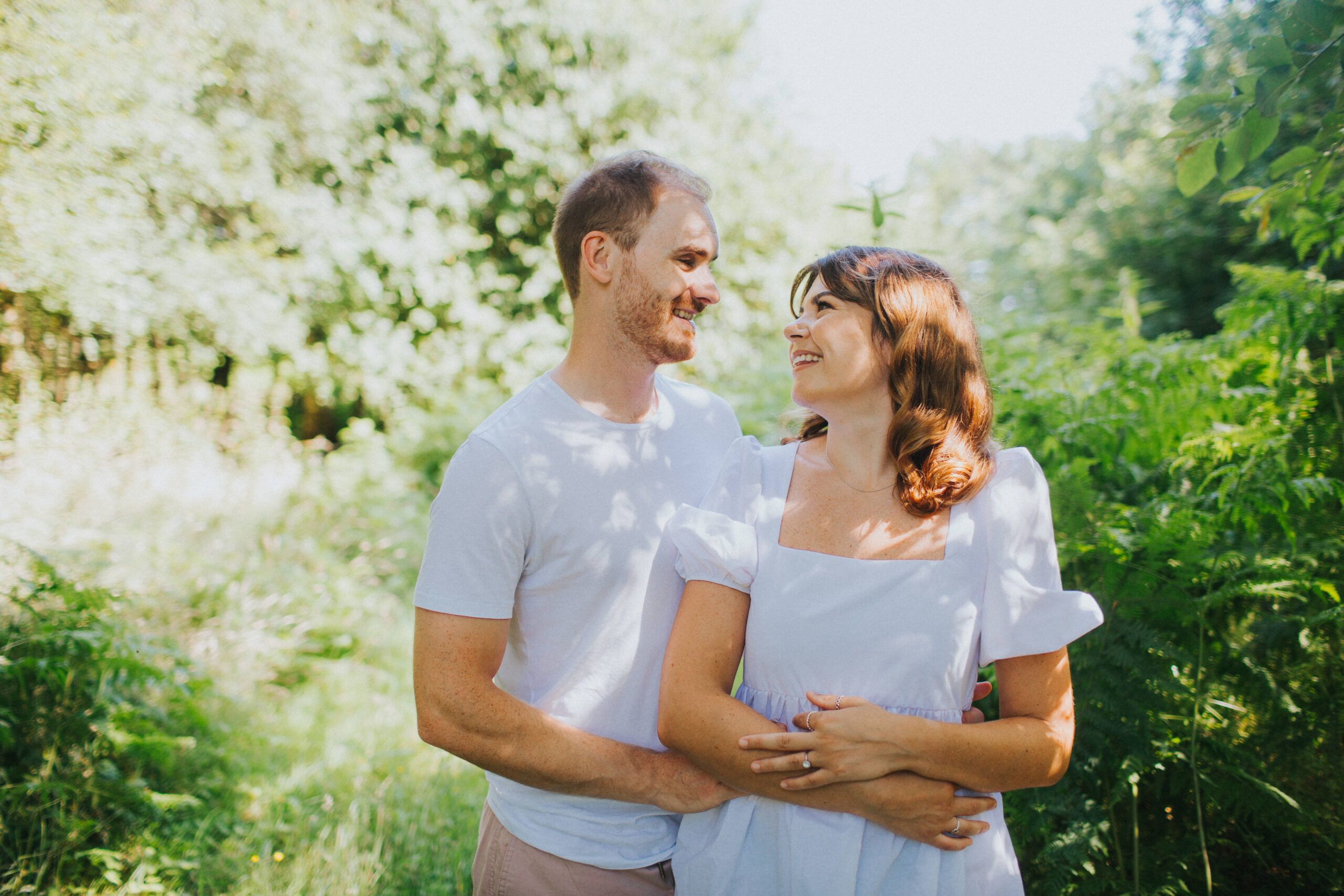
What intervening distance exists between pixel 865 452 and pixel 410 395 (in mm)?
7493

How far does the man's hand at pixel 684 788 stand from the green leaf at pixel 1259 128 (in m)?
2.31

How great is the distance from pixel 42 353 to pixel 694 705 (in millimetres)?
7919

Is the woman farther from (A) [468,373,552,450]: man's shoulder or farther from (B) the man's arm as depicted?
(A) [468,373,552,450]: man's shoulder

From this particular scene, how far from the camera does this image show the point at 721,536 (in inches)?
68.6

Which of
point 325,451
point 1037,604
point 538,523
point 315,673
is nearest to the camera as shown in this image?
point 1037,604

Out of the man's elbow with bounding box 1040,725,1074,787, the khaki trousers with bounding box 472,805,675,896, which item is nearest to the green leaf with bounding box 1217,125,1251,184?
the man's elbow with bounding box 1040,725,1074,787

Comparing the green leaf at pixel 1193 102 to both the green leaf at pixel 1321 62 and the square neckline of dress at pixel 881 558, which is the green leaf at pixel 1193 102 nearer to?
the green leaf at pixel 1321 62

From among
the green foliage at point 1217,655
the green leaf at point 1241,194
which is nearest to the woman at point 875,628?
the green foliage at point 1217,655

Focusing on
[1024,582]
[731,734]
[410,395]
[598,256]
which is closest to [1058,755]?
[1024,582]

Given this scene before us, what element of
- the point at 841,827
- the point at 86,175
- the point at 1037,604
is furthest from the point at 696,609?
the point at 86,175

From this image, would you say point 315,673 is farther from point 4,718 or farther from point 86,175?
point 86,175

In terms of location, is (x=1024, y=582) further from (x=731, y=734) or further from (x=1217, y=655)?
(x=1217, y=655)

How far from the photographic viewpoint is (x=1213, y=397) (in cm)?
277

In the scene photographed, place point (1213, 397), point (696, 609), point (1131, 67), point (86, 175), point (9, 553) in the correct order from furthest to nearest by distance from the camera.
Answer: point (1131, 67) < point (86, 175) < point (9, 553) < point (1213, 397) < point (696, 609)
